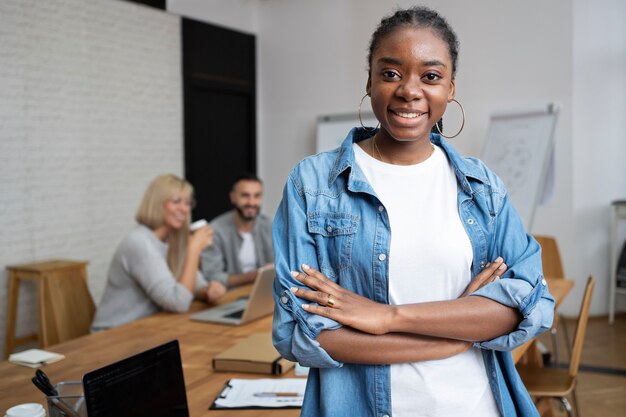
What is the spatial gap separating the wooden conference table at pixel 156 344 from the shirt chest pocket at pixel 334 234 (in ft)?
2.05

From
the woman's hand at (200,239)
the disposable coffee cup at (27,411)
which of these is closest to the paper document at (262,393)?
the disposable coffee cup at (27,411)

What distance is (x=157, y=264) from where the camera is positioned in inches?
108

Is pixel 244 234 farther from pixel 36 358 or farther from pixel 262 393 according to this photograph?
pixel 262 393

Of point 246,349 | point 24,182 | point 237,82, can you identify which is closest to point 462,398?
point 246,349

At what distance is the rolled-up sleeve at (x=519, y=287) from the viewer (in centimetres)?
109

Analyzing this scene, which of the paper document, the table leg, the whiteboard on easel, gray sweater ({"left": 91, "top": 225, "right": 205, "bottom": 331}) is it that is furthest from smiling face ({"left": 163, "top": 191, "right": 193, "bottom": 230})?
the whiteboard on easel

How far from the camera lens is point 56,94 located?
15.2ft

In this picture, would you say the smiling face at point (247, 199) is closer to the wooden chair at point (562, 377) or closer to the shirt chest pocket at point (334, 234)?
the wooden chair at point (562, 377)

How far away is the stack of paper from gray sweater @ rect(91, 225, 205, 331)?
698 millimetres

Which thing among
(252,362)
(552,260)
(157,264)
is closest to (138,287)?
(157,264)

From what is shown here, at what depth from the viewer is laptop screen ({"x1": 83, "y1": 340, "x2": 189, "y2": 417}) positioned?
1.17 metres

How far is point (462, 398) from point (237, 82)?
592 cm

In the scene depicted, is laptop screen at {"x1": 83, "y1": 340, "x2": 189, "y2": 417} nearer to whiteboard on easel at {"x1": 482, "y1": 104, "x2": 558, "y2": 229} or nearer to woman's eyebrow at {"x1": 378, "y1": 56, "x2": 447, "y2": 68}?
woman's eyebrow at {"x1": 378, "y1": 56, "x2": 447, "y2": 68}

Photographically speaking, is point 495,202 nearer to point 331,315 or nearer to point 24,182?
point 331,315
